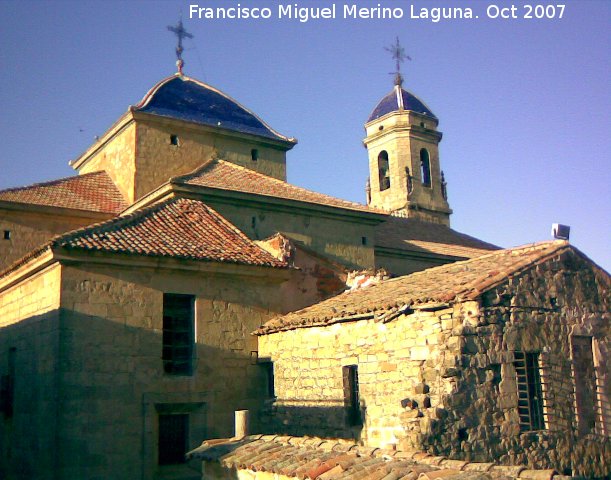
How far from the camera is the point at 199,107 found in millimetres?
19062

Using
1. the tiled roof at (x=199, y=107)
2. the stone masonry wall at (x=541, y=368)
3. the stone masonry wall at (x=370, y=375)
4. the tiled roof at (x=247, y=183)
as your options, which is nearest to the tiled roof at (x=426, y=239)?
the tiled roof at (x=247, y=183)

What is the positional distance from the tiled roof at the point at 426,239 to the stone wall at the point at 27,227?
27.5 ft

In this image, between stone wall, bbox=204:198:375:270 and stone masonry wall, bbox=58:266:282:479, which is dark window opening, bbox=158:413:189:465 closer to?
stone masonry wall, bbox=58:266:282:479

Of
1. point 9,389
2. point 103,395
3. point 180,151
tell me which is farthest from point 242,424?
point 180,151

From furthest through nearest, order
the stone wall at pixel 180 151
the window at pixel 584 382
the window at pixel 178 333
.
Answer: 1. the stone wall at pixel 180 151
2. the window at pixel 178 333
3. the window at pixel 584 382

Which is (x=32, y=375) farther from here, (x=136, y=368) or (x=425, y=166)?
(x=425, y=166)

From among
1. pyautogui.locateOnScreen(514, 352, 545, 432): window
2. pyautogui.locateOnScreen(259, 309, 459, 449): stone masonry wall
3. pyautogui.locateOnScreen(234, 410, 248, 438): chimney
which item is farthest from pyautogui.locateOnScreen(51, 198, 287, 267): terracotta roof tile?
pyautogui.locateOnScreen(514, 352, 545, 432): window

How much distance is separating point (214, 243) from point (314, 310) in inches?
95.5

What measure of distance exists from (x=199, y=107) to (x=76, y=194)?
14.2ft

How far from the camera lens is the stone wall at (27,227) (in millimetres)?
15562

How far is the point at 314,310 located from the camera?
13.1m

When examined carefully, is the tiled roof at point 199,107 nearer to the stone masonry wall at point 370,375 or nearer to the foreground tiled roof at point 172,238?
the foreground tiled roof at point 172,238

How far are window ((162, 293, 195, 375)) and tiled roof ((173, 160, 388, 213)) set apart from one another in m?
3.26

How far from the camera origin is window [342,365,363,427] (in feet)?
37.0
